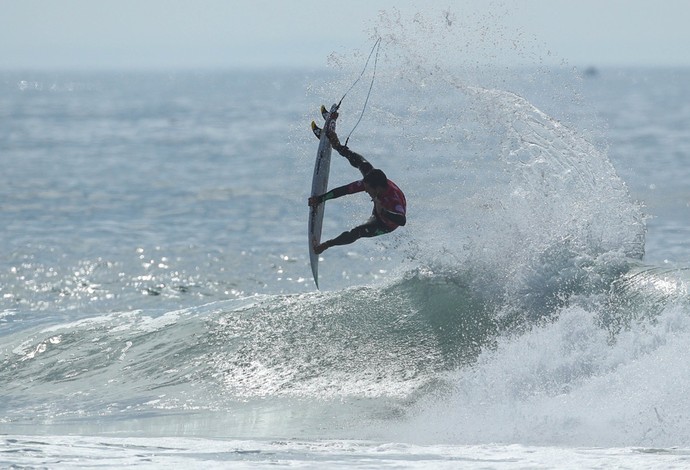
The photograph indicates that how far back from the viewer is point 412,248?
42.1 ft

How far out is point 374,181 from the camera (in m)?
9.42

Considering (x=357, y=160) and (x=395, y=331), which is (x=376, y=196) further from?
(x=395, y=331)

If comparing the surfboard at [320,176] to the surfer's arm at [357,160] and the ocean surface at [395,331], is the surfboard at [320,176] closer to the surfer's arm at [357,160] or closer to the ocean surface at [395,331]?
the surfer's arm at [357,160]

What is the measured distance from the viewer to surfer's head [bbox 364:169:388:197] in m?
9.40

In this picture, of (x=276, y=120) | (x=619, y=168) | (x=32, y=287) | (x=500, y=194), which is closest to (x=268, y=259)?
(x=32, y=287)

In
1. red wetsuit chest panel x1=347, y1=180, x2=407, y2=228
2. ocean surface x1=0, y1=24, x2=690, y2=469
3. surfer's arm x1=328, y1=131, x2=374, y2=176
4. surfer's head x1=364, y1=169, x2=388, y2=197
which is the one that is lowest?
ocean surface x1=0, y1=24, x2=690, y2=469

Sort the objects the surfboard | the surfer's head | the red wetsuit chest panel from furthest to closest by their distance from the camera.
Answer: the surfboard, the red wetsuit chest panel, the surfer's head

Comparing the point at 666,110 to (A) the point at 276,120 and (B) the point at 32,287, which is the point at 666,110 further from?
(B) the point at 32,287

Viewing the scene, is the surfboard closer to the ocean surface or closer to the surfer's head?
the surfer's head

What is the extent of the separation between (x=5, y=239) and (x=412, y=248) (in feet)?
32.0

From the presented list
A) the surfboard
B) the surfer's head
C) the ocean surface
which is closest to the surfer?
the surfer's head

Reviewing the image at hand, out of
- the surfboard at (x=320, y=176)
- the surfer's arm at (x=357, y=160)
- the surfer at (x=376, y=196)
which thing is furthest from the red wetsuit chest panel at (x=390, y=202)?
the surfboard at (x=320, y=176)

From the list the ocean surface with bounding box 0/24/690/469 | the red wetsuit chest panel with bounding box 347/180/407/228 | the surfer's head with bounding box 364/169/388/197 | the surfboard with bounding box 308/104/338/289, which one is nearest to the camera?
the ocean surface with bounding box 0/24/690/469

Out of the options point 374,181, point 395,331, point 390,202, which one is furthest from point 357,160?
point 395,331
